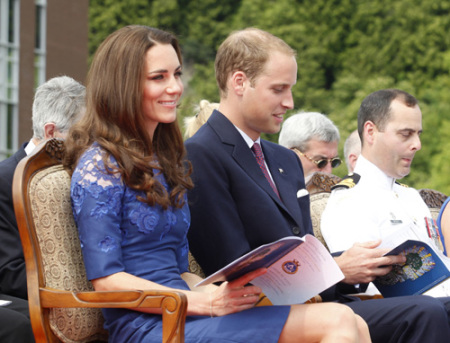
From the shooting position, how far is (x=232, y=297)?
8.66 feet

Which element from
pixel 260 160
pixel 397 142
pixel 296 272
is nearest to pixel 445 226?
pixel 397 142

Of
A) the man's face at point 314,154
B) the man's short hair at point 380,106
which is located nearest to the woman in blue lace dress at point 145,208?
the man's short hair at point 380,106

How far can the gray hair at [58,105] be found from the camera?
4191 mm

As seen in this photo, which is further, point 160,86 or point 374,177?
point 374,177

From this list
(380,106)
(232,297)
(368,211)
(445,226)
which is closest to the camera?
(232,297)

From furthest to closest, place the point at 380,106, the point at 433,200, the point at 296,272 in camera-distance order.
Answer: the point at 433,200 < the point at 380,106 < the point at 296,272

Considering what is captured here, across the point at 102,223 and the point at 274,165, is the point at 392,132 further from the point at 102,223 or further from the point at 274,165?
the point at 102,223

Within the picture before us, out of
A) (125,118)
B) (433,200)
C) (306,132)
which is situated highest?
(125,118)

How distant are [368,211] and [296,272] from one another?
1386mm

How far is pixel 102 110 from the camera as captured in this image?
2.94m

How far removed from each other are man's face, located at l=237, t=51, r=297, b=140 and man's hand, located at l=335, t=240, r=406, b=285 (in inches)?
25.9

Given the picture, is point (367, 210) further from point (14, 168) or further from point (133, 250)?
point (14, 168)

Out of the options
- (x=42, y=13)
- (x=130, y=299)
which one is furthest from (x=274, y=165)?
(x=42, y=13)

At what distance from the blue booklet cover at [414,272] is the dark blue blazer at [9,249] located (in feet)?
5.25
